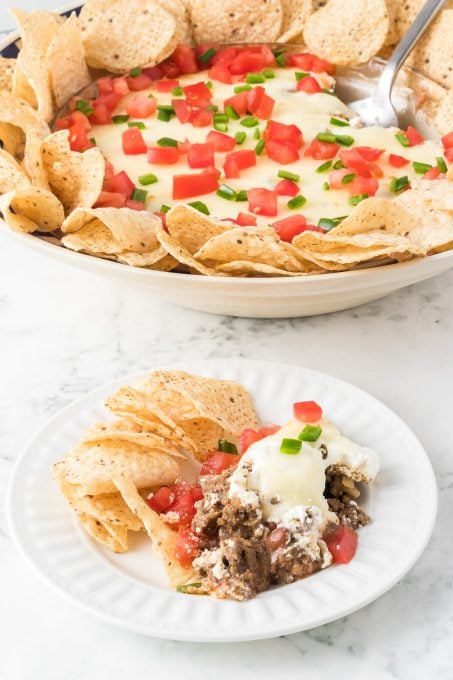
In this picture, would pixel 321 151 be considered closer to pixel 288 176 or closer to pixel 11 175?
pixel 288 176

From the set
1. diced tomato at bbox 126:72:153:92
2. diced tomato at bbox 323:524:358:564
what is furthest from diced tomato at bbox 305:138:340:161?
diced tomato at bbox 323:524:358:564

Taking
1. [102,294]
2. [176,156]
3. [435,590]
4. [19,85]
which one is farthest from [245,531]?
[19,85]

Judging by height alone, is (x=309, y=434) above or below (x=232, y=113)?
above

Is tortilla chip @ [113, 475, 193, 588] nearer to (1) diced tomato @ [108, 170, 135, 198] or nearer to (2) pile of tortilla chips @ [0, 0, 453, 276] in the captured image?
(2) pile of tortilla chips @ [0, 0, 453, 276]

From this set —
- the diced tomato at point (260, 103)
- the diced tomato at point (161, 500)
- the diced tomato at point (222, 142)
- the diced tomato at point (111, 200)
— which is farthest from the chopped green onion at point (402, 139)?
the diced tomato at point (161, 500)

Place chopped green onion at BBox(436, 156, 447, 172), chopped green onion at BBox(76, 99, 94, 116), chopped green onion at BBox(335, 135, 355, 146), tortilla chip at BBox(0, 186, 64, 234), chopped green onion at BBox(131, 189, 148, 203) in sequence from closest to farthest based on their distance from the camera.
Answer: tortilla chip at BBox(0, 186, 64, 234)
chopped green onion at BBox(131, 189, 148, 203)
chopped green onion at BBox(436, 156, 447, 172)
chopped green onion at BBox(335, 135, 355, 146)
chopped green onion at BBox(76, 99, 94, 116)

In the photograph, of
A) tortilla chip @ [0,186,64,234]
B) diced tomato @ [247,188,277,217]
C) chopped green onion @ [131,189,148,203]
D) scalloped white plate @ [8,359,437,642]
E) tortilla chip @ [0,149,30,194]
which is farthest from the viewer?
chopped green onion @ [131,189,148,203]

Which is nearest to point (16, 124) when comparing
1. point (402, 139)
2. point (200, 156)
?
Answer: point (200, 156)
